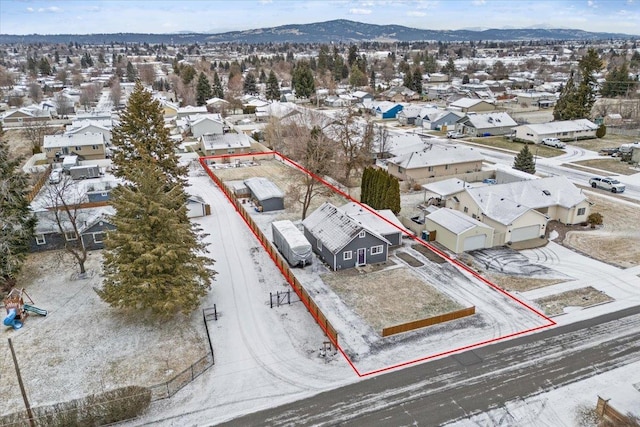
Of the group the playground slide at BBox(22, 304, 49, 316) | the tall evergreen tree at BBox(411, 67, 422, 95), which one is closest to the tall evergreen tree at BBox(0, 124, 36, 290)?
the playground slide at BBox(22, 304, 49, 316)

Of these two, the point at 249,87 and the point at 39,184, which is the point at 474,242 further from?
the point at 249,87

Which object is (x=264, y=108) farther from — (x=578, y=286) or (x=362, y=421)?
(x=362, y=421)

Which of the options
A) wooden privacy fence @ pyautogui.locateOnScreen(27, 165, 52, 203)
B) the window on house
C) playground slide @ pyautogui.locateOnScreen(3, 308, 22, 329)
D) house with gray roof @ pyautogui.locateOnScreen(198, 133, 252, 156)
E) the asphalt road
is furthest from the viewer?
house with gray roof @ pyautogui.locateOnScreen(198, 133, 252, 156)

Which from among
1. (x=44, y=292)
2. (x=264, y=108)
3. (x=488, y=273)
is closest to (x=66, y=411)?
(x=44, y=292)

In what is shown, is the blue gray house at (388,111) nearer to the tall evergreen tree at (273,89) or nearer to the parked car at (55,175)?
the tall evergreen tree at (273,89)

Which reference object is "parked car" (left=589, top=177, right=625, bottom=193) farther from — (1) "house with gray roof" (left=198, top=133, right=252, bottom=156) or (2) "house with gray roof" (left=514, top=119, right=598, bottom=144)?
(1) "house with gray roof" (left=198, top=133, right=252, bottom=156)

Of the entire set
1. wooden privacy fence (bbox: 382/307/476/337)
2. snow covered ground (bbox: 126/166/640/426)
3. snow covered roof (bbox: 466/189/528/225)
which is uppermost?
snow covered roof (bbox: 466/189/528/225)
